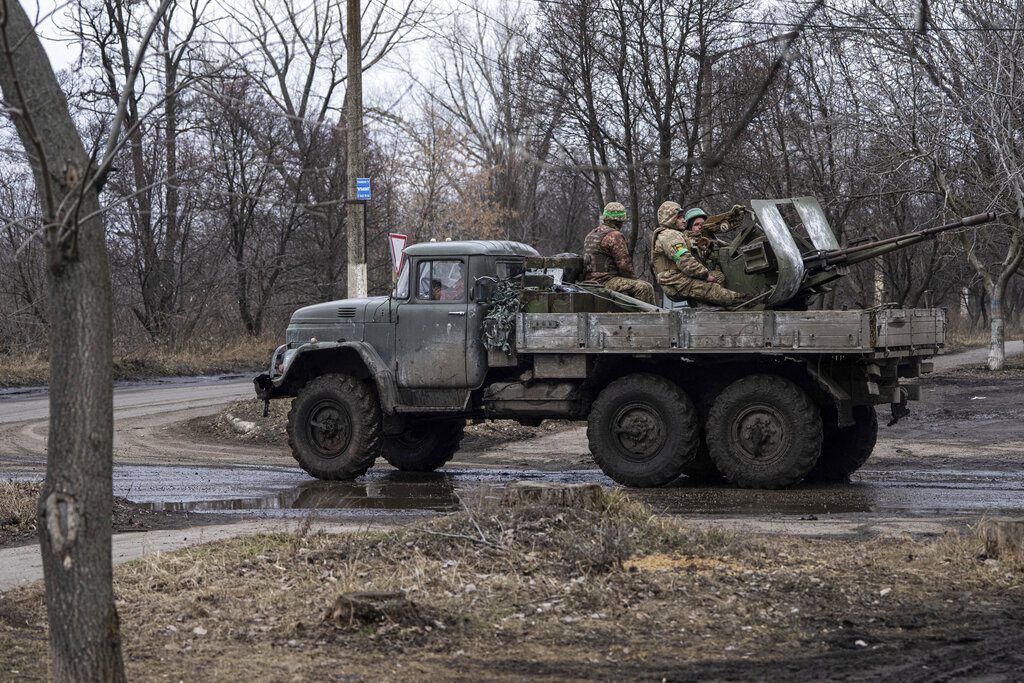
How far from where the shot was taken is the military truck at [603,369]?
37.6 ft

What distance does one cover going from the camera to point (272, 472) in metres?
13.9

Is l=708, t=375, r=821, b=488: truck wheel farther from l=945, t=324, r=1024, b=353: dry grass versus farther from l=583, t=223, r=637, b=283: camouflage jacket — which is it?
l=945, t=324, r=1024, b=353: dry grass

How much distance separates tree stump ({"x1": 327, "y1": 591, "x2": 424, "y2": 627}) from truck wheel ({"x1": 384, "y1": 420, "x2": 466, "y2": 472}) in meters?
7.89

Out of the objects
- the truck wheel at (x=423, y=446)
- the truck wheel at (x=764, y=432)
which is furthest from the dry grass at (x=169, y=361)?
the truck wheel at (x=764, y=432)

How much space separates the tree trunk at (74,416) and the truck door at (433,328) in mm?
8057

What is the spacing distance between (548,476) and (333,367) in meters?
2.65

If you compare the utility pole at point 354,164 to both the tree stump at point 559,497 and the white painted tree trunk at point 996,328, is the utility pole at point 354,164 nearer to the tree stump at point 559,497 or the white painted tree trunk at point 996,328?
the tree stump at point 559,497

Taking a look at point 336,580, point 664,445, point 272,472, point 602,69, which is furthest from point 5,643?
point 602,69

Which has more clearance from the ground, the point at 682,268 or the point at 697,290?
the point at 682,268

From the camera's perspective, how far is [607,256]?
12.8 m

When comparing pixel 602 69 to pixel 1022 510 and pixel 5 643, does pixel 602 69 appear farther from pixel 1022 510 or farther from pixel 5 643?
pixel 5 643

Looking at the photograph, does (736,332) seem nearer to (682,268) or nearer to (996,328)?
(682,268)

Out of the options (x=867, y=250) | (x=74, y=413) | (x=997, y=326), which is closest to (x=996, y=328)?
(x=997, y=326)

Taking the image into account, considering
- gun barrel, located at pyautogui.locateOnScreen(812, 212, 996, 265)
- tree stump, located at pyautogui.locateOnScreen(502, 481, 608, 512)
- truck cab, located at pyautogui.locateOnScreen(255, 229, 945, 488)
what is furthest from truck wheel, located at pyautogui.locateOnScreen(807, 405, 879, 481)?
tree stump, located at pyautogui.locateOnScreen(502, 481, 608, 512)
